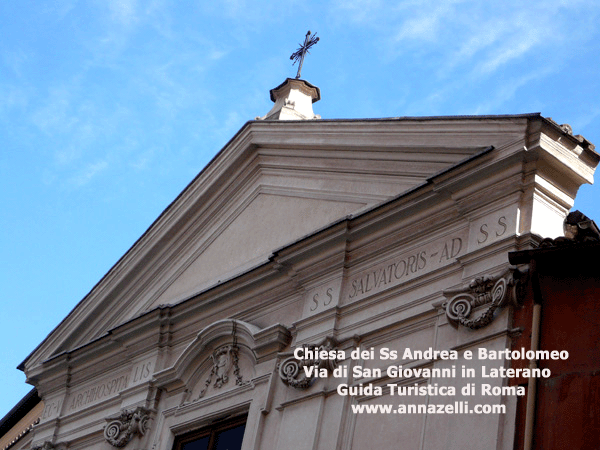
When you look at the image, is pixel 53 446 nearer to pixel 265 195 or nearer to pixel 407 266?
pixel 265 195

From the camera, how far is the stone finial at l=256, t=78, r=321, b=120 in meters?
16.8

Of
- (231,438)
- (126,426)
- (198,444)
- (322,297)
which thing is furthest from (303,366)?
(126,426)

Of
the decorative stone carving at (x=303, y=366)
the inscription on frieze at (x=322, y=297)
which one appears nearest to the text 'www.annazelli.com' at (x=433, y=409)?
the decorative stone carving at (x=303, y=366)

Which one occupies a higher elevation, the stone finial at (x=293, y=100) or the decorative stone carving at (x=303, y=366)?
the stone finial at (x=293, y=100)

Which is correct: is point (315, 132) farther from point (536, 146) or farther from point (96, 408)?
point (96, 408)

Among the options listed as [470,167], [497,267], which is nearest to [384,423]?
[497,267]

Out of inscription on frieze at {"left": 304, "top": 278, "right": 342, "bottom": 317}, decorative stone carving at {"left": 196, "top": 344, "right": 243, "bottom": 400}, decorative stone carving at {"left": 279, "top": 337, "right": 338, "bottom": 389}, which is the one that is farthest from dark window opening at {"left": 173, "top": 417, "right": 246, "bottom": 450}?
inscription on frieze at {"left": 304, "top": 278, "right": 342, "bottom": 317}

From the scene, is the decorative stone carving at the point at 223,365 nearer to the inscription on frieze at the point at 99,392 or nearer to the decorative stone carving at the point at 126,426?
the decorative stone carving at the point at 126,426

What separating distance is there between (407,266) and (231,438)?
303 cm

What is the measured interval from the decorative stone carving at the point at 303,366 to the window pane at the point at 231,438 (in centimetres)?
99

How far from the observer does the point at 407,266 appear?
12570mm

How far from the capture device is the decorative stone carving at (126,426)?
1489 cm

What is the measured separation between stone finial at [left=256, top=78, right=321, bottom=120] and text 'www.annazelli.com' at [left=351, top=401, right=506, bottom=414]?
A: 5896 mm

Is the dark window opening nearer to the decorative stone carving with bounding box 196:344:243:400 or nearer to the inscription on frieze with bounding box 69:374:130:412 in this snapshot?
the decorative stone carving with bounding box 196:344:243:400
